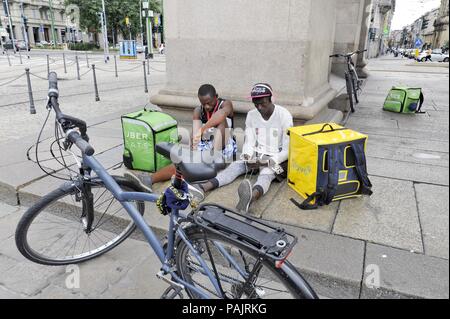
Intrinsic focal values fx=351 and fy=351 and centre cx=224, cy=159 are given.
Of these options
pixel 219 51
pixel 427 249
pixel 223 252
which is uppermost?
pixel 219 51

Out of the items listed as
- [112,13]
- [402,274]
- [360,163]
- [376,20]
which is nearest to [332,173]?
[360,163]

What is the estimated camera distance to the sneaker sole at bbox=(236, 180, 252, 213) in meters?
3.37

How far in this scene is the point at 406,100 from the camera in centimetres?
769

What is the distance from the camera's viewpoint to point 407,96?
765cm

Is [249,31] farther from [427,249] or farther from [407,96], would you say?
[407,96]

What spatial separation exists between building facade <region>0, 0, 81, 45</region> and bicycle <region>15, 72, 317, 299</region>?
232 feet

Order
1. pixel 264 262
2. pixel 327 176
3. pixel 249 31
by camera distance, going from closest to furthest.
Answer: pixel 264 262 < pixel 327 176 < pixel 249 31

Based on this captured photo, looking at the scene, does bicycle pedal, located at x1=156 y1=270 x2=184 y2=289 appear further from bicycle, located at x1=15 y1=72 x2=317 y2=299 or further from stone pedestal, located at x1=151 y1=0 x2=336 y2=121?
stone pedestal, located at x1=151 y1=0 x2=336 y2=121

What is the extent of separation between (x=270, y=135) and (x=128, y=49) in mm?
35299

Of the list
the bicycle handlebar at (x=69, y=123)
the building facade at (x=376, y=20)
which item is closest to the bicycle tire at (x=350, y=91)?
the bicycle handlebar at (x=69, y=123)

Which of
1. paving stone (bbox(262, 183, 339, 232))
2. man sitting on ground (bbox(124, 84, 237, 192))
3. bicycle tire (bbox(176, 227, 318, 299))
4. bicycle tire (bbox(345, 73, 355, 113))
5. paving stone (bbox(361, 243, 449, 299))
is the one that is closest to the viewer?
bicycle tire (bbox(176, 227, 318, 299))

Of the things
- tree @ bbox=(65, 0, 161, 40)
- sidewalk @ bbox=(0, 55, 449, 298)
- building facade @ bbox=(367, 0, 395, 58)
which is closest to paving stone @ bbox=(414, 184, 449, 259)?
sidewalk @ bbox=(0, 55, 449, 298)
